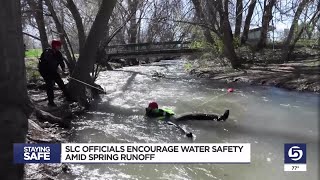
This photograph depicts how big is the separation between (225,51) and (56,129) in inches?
699

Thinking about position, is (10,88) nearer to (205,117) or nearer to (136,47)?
(205,117)

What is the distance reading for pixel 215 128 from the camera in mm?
9727

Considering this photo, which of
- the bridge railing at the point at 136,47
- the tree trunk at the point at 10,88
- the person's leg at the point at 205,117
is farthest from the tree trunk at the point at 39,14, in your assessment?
the bridge railing at the point at 136,47

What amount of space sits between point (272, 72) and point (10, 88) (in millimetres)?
18174

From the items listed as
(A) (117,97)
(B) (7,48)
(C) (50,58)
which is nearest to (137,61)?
(A) (117,97)

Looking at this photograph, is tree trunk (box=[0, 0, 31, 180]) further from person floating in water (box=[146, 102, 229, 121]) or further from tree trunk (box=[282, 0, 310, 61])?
tree trunk (box=[282, 0, 310, 61])

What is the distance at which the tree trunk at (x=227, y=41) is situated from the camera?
23438 millimetres

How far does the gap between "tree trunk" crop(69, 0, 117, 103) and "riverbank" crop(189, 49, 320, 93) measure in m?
8.25

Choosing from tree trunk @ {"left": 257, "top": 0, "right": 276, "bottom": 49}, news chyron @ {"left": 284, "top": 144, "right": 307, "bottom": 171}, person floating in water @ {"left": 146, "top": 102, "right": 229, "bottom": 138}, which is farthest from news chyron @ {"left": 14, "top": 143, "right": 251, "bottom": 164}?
tree trunk @ {"left": 257, "top": 0, "right": 276, "bottom": 49}

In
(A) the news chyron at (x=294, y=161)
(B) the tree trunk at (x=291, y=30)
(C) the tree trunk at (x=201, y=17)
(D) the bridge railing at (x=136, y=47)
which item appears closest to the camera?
(A) the news chyron at (x=294, y=161)

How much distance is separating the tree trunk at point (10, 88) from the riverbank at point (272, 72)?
43.0 ft

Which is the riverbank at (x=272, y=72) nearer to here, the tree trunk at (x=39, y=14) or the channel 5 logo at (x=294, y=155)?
the channel 5 logo at (x=294, y=155)

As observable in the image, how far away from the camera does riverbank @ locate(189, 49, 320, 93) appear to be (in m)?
17.0

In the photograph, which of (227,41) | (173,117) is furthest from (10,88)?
(227,41)
